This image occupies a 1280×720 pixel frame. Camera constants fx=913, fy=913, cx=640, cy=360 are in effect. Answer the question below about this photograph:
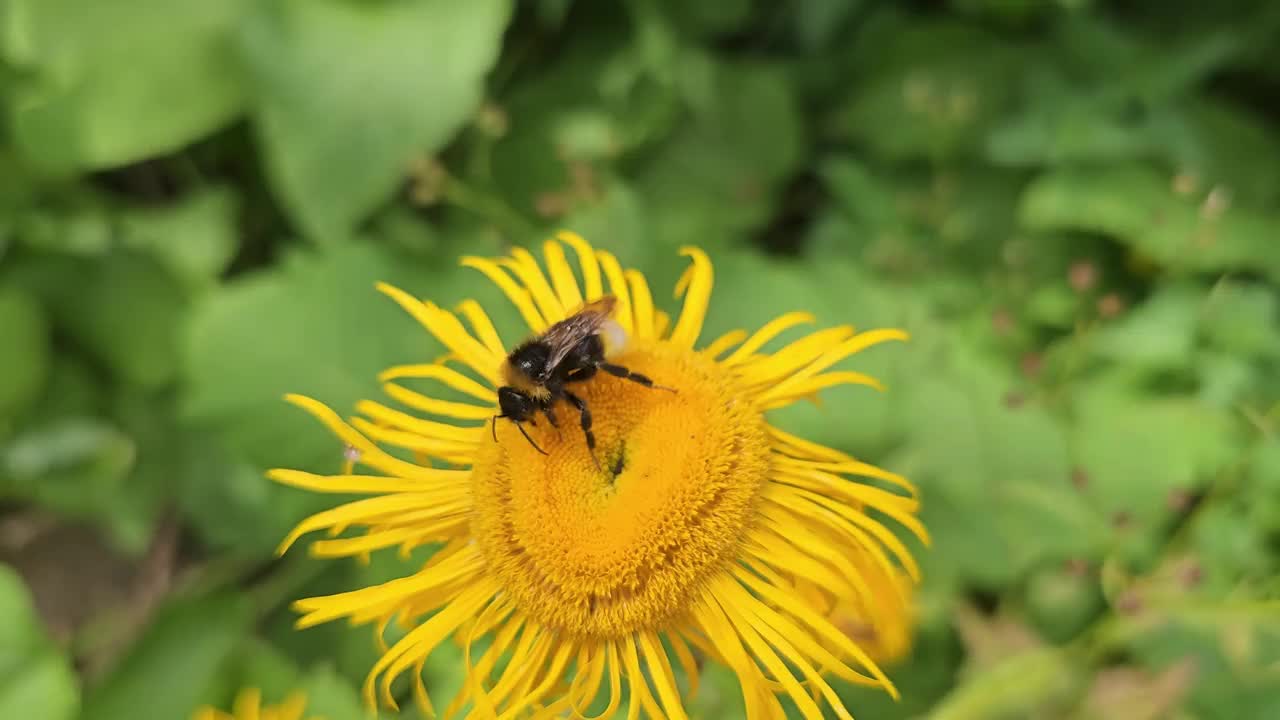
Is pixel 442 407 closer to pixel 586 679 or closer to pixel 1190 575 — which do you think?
pixel 586 679

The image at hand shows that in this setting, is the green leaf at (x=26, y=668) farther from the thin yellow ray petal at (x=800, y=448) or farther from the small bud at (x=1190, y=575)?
the small bud at (x=1190, y=575)

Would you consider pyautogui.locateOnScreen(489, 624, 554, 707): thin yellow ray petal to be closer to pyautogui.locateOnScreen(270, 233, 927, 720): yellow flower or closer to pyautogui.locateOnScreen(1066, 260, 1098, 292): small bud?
pyautogui.locateOnScreen(270, 233, 927, 720): yellow flower

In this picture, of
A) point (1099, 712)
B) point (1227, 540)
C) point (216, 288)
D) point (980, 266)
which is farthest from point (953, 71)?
point (216, 288)

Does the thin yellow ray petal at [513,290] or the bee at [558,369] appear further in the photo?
the thin yellow ray petal at [513,290]

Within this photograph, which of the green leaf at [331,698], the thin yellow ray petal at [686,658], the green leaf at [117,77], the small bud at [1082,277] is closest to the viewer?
the thin yellow ray petal at [686,658]

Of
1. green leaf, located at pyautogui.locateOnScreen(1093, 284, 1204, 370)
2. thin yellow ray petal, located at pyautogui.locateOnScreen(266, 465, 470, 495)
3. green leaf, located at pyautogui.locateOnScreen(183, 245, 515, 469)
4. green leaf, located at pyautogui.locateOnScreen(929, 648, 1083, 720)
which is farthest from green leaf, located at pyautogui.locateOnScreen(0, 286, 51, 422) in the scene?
green leaf, located at pyautogui.locateOnScreen(1093, 284, 1204, 370)

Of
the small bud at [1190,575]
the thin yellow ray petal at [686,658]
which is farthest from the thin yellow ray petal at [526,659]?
the small bud at [1190,575]

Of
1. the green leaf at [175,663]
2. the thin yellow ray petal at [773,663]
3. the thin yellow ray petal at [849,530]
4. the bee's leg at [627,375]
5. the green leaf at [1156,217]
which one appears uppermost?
the green leaf at [1156,217]

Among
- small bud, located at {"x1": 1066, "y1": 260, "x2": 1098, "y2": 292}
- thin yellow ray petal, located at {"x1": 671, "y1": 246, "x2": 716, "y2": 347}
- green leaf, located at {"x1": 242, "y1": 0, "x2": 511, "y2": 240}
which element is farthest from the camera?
green leaf, located at {"x1": 242, "y1": 0, "x2": 511, "y2": 240}
